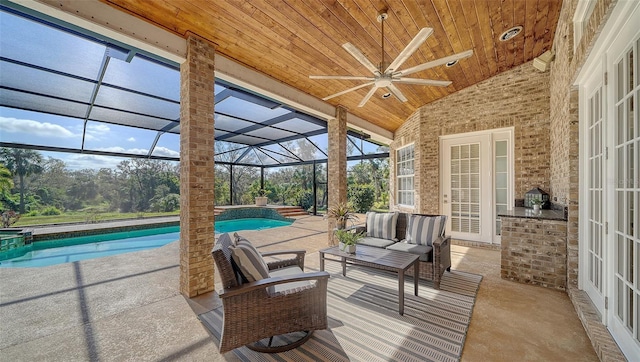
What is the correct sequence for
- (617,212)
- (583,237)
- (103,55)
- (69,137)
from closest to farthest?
(617,212)
(583,237)
(103,55)
(69,137)

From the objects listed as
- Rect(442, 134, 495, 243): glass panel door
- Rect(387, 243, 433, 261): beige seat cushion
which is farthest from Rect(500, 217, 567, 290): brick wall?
Rect(442, 134, 495, 243): glass panel door

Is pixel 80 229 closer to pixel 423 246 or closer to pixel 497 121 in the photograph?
pixel 423 246

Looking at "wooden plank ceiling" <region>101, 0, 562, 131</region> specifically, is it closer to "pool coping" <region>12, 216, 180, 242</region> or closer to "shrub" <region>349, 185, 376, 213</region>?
"shrub" <region>349, 185, 376, 213</region>

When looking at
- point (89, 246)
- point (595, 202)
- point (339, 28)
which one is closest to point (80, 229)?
point (89, 246)

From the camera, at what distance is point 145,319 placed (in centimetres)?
252

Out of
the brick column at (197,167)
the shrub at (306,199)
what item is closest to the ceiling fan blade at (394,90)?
the brick column at (197,167)

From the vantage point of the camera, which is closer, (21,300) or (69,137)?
(21,300)

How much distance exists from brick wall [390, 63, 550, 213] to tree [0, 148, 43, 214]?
564 inches

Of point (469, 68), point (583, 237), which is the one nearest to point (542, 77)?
point (469, 68)

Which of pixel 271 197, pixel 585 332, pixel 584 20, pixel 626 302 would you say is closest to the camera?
pixel 626 302

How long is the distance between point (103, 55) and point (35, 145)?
6.43 metres

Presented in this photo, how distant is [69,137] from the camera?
1038 centimetres

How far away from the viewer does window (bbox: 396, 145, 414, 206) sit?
7.18m

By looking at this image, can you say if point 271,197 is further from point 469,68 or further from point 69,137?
point 469,68
